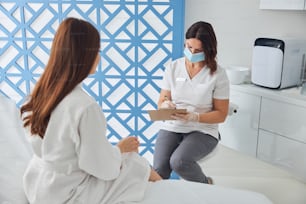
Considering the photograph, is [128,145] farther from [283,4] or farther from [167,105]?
[283,4]

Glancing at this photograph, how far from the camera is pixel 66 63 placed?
904mm

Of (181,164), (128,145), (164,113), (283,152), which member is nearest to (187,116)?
(164,113)

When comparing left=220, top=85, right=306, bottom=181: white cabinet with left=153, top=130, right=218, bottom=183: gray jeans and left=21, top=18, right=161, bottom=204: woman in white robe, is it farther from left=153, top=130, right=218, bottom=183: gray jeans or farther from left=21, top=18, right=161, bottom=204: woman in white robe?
left=21, top=18, right=161, bottom=204: woman in white robe

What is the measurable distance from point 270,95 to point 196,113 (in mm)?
483

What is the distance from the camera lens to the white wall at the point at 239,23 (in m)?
2.01

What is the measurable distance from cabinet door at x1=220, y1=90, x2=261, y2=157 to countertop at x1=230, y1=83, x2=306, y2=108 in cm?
3

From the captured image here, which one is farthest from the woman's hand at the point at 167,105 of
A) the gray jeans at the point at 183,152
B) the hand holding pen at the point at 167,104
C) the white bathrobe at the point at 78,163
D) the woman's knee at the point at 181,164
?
the white bathrobe at the point at 78,163

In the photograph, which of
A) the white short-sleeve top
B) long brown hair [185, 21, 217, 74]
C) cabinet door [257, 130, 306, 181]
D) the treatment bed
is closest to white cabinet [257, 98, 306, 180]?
cabinet door [257, 130, 306, 181]

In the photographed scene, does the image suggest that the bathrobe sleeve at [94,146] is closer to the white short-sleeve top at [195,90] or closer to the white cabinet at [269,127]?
the white short-sleeve top at [195,90]

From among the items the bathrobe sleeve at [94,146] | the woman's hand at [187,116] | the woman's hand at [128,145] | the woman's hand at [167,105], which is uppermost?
the bathrobe sleeve at [94,146]

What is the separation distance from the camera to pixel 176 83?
166 centimetres

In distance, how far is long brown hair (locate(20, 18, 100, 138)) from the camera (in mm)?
904

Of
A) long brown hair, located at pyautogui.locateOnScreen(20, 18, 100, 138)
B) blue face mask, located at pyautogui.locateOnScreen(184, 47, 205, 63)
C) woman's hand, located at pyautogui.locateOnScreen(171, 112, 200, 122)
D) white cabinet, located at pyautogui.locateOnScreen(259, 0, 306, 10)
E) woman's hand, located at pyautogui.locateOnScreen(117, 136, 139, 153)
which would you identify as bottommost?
woman's hand, located at pyautogui.locateOnScreen(171, 112, 200, 122)

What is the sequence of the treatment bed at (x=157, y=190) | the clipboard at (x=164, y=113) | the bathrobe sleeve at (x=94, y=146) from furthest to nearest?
1. the clipboard at (x=164, y=113)
2. the treatment bed at (x=157, y=190)
3. the bathrobe sleeve at (x=94, y=146)
